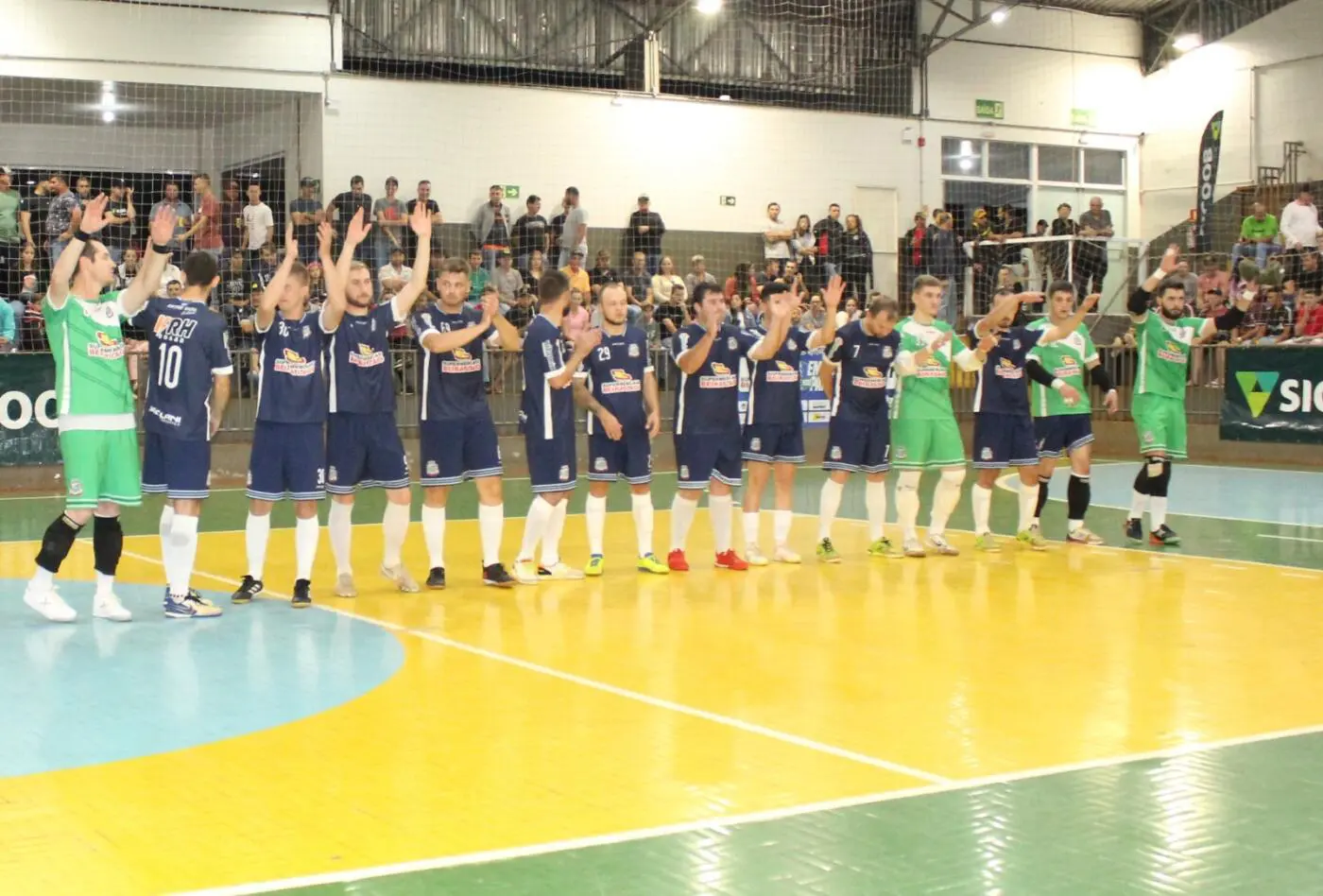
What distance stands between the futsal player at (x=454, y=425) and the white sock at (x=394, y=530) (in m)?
0.17

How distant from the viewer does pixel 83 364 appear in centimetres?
984

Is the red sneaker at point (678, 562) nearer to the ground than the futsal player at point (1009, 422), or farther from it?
nearer to the ground

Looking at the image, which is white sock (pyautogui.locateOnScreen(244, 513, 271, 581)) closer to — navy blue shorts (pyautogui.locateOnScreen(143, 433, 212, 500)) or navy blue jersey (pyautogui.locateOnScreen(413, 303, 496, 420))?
navy blue shorts (pyautogui.locateOnScreen(143, 433, 212, 500))

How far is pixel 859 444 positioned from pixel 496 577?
3.47m

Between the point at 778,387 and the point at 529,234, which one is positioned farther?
the point at 529,234

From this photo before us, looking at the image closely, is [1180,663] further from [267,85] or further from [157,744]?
[267,85]

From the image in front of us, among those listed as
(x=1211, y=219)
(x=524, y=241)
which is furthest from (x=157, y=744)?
(x=1211, y=219)

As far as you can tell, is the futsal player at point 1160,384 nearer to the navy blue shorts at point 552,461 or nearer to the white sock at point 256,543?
the navy blue shorts at point 552,461

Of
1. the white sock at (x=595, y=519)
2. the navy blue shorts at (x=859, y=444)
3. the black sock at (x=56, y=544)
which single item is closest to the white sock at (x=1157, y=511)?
the navy blue shorts at (x=859, y=444)

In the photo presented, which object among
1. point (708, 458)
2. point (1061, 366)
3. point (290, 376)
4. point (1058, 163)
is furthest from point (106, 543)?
point (1058, 163)

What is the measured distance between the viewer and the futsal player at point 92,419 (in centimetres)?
978

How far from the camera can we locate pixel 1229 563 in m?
12.4

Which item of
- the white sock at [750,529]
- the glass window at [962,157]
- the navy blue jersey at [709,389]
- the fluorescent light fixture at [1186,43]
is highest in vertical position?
the fluorescent light fixture at [1186,43]

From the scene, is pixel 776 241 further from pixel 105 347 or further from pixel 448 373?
pixel 105 347
